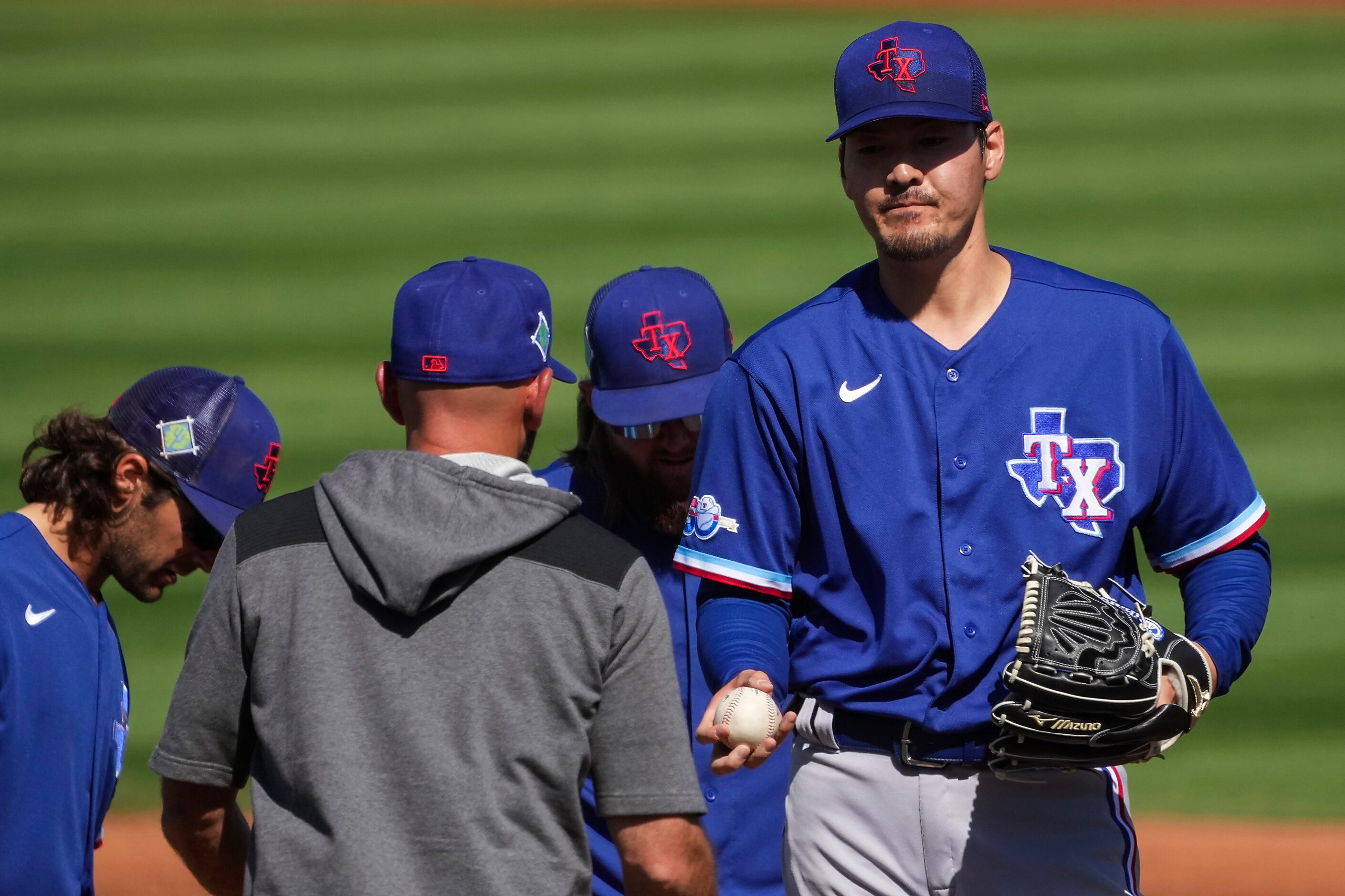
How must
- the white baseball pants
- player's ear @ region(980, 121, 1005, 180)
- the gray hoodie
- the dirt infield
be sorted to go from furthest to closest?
the dirt infield
player's ear @ region(980, 121, 1005, 180)
the white baseball pants
the gray hoodie

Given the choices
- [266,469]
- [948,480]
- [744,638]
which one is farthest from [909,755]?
[266,469]

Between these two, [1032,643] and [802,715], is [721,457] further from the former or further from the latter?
[1032,643]

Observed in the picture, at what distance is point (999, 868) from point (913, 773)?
16 centimetres

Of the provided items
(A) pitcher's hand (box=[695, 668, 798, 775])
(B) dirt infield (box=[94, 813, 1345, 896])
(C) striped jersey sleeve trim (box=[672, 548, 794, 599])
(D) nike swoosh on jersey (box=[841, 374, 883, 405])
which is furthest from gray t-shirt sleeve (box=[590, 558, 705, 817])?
(B) dirt infield (box=[94, 813, 1345, 896])

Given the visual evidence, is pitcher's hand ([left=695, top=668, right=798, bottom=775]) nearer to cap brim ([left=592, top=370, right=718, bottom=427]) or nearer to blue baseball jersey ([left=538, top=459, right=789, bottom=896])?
blue baseball jersey ([left=538, top=459, right=789, bottom=896])

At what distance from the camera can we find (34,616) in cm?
185

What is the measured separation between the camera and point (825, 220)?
16.2 ft

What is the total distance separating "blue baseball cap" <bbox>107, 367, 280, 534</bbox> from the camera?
2.11 metres

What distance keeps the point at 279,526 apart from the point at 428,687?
0.26 m

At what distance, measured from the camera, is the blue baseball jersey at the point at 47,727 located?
1.81 meters

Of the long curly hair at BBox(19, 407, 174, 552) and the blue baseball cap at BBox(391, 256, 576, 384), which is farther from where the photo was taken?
the long curly hair at BBox(19, 407, 174, 552)

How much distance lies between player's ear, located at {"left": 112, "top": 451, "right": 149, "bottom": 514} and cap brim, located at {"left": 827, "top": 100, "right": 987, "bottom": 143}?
1130mm

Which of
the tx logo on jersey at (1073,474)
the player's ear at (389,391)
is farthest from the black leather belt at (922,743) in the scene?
the player's ear at (389,391)

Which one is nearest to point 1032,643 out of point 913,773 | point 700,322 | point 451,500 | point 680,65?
point 913,773
